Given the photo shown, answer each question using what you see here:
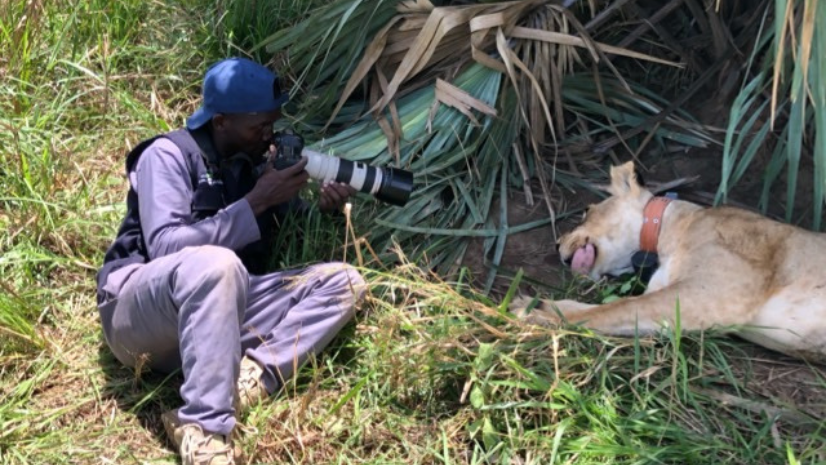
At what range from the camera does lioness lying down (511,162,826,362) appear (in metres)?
4.12

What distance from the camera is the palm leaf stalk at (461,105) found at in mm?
4766

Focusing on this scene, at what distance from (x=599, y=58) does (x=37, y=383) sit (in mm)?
2635

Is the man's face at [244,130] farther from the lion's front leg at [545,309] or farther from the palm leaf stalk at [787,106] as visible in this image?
the palm leaf stalk at [787,106]

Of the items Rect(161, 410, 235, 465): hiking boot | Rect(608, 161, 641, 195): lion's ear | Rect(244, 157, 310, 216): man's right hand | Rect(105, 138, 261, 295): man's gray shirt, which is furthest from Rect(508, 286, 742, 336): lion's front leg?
Rect(161, 410, 235, 465): hiking boot

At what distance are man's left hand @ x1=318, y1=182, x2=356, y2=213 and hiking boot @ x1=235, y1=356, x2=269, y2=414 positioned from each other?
0.68 metres

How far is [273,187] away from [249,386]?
0.70 meters

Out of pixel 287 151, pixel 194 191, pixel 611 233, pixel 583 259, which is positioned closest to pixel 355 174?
pixel 287 151

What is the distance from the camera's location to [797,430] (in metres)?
3.67

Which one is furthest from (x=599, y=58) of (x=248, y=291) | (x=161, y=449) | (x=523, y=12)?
(x=161, y=449)

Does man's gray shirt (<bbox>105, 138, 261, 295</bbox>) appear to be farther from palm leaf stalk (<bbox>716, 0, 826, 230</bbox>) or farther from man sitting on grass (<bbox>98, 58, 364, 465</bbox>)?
palm leaf stalk (<bbox>716, 0, 826, 230</bbox>)

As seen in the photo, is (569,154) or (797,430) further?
(569,154)

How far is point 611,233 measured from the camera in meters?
4.72

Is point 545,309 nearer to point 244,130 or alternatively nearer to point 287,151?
point 287,151

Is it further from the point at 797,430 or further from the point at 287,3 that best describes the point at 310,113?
the point at 797,430
